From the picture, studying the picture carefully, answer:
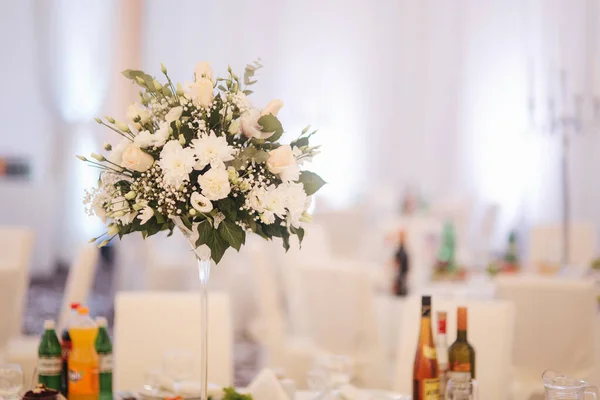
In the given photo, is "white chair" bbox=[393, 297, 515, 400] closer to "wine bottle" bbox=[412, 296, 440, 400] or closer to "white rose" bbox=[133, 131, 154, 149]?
"wine bottle" bbox=[412, 296, 440, 400]

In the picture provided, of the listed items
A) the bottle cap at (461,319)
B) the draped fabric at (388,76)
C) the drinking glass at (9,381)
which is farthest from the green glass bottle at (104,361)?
the draped fabric at (388,76)

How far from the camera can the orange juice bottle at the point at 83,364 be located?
2256mm

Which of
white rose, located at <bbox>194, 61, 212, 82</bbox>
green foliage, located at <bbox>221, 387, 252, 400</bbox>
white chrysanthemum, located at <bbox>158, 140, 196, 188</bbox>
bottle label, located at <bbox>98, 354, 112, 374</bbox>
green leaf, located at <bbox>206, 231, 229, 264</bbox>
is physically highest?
white rose, located at <bbox>194, 61, 212, 82</bbox>

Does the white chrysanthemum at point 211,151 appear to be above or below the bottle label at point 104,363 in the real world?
above

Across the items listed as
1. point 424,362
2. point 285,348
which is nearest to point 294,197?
point 424,362

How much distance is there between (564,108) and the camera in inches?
202

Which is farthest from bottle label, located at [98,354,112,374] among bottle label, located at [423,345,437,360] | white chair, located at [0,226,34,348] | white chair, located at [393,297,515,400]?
white chair, located at [0,226,34,348]

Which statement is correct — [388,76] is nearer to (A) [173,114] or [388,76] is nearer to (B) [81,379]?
(B) [81,379]

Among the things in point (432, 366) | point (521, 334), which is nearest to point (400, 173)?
point (521, 334)

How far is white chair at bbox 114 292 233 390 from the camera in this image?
310cm

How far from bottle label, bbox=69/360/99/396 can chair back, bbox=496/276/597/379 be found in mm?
1911

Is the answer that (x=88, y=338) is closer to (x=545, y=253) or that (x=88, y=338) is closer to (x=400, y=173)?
(x=545, y=253)

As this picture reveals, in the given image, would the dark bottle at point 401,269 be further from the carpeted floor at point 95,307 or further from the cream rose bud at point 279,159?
the cream rose bud at point 279,159

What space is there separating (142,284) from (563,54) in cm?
503
